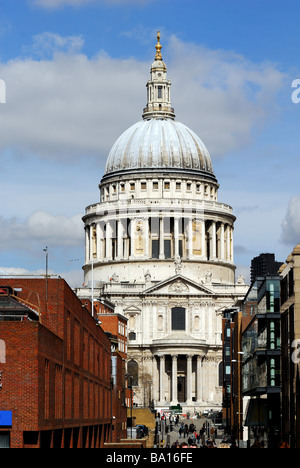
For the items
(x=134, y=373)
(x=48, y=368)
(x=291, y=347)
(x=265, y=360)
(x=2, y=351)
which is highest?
(x=134, y=373)

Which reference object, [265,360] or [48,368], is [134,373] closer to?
[265,360]

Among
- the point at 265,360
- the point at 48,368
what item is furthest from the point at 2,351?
the point at 265,360

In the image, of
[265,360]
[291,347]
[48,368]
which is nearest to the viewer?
[48,368]

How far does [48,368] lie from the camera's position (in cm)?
4972

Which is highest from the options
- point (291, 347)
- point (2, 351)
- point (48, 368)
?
point (291, 347)

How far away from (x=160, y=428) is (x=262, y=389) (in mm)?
46269

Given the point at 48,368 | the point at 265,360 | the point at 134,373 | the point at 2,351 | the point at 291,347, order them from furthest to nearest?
the point at 134,373 → the point at 265,360 → the point at 291,347 → the point at 48,368 → the point at 2,351

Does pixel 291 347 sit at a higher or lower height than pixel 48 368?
higher

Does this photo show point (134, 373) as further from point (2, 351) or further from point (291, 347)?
point (2, 351)

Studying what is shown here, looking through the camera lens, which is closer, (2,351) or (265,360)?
(2,351)

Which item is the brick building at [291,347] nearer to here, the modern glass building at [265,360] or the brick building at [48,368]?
the modern glass building at [265,360]

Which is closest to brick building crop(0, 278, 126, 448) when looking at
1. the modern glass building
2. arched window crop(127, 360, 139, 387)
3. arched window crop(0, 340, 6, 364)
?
arched window crop(0, 340, 6, 364)

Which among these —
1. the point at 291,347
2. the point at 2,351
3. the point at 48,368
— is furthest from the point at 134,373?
the point at 2,351

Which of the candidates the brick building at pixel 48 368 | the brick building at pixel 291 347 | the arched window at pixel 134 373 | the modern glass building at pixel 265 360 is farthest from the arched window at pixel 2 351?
the arched window at pixel 134 373
